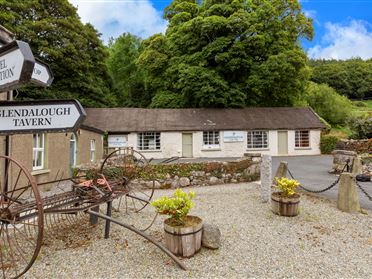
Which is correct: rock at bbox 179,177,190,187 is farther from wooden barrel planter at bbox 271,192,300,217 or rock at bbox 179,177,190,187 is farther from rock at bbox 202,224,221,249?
rock at bbox 202,224,221,249

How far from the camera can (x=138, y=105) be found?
1323 inches

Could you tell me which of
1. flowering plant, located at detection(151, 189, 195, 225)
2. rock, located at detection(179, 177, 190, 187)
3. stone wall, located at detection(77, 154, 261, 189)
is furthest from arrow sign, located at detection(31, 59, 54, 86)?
rock, located at detection(179, 177, 190, 187)

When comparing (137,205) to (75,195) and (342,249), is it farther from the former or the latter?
(342,249)

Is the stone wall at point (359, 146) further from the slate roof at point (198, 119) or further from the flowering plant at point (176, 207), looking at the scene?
the flowering plant at point (176, 207)

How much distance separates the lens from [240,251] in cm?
450

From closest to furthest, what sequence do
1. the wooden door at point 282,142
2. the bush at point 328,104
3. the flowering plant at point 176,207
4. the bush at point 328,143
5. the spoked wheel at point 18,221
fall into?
the spoked wheel at point 18,221, the flowering plant at point 176,207, the bush at point 328,143, the wooden door at point 282,142, the bush at point 328,104

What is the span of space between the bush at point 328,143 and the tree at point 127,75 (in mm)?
20206

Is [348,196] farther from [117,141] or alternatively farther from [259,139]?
[117,141]

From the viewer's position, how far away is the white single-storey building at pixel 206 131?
22.1 m

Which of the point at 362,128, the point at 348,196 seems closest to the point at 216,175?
the point at 348,196

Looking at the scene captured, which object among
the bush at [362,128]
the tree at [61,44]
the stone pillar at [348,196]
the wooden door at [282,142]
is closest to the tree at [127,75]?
the tree at [61,44]

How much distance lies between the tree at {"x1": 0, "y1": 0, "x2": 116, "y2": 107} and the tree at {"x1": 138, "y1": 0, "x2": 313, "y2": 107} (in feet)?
17.5

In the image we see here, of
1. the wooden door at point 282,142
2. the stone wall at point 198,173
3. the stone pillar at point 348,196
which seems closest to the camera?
the stone pillar at point 348,196

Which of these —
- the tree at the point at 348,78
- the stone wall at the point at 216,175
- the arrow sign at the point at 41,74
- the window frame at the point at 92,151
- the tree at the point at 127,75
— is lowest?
the stone wall at the point at 216,175
